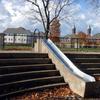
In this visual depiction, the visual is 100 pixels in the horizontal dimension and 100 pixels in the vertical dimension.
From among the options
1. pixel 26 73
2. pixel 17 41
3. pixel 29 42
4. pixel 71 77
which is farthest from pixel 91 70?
pixel 17 41

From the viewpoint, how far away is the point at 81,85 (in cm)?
1268

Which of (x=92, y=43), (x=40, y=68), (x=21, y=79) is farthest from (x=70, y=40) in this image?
(x=21, y=79)

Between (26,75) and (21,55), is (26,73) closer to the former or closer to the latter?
(26,75)

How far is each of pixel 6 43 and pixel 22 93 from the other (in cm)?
1321

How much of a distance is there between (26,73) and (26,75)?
8cm

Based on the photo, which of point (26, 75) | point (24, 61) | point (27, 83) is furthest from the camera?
point (24, 61)

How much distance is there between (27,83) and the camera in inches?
507

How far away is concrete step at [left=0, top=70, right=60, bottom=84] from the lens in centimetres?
1249

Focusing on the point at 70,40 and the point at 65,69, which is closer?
the point at 65,69

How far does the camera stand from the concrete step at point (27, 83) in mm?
11938

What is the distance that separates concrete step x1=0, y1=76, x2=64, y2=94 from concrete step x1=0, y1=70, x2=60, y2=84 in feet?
0.93

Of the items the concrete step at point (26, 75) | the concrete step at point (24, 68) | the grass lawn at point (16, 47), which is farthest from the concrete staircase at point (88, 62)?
the grass lawn at point (16, 47)

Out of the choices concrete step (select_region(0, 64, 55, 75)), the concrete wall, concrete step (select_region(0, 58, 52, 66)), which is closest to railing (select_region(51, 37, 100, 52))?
the concrete wall

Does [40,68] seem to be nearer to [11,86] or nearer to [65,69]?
[65,69]
